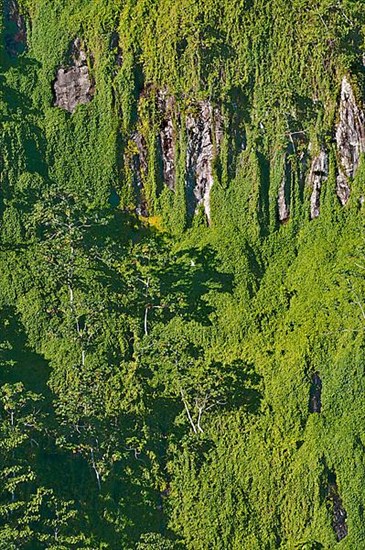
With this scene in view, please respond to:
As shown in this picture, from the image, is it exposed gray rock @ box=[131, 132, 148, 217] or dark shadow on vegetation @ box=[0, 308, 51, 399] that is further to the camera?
exposed gray rock @ box=[131, 132, 148, 217]

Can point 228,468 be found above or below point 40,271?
below

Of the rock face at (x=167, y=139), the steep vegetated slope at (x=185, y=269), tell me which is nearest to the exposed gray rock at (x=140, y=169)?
the steep vegetated slope at (x=185, y=269)

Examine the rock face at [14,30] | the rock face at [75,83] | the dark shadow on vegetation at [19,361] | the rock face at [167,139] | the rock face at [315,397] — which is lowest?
the rock face at [315,397]

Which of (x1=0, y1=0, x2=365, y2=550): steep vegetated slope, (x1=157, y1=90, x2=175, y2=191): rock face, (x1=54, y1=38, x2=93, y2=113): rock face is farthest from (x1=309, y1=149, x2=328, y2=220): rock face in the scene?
(x1=54, y1=38, x2=93, y2=113): rock face

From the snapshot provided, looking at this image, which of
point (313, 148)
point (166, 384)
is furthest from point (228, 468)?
point (313, 148)

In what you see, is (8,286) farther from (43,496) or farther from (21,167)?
(43,496)

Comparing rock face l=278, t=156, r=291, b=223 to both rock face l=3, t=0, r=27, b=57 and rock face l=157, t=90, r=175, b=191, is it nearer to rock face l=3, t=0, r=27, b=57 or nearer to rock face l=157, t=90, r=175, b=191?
rock face l=157, t=90, r=175, b=191

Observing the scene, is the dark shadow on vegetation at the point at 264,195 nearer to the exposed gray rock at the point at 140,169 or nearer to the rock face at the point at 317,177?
the rock face at the point at 317,177
